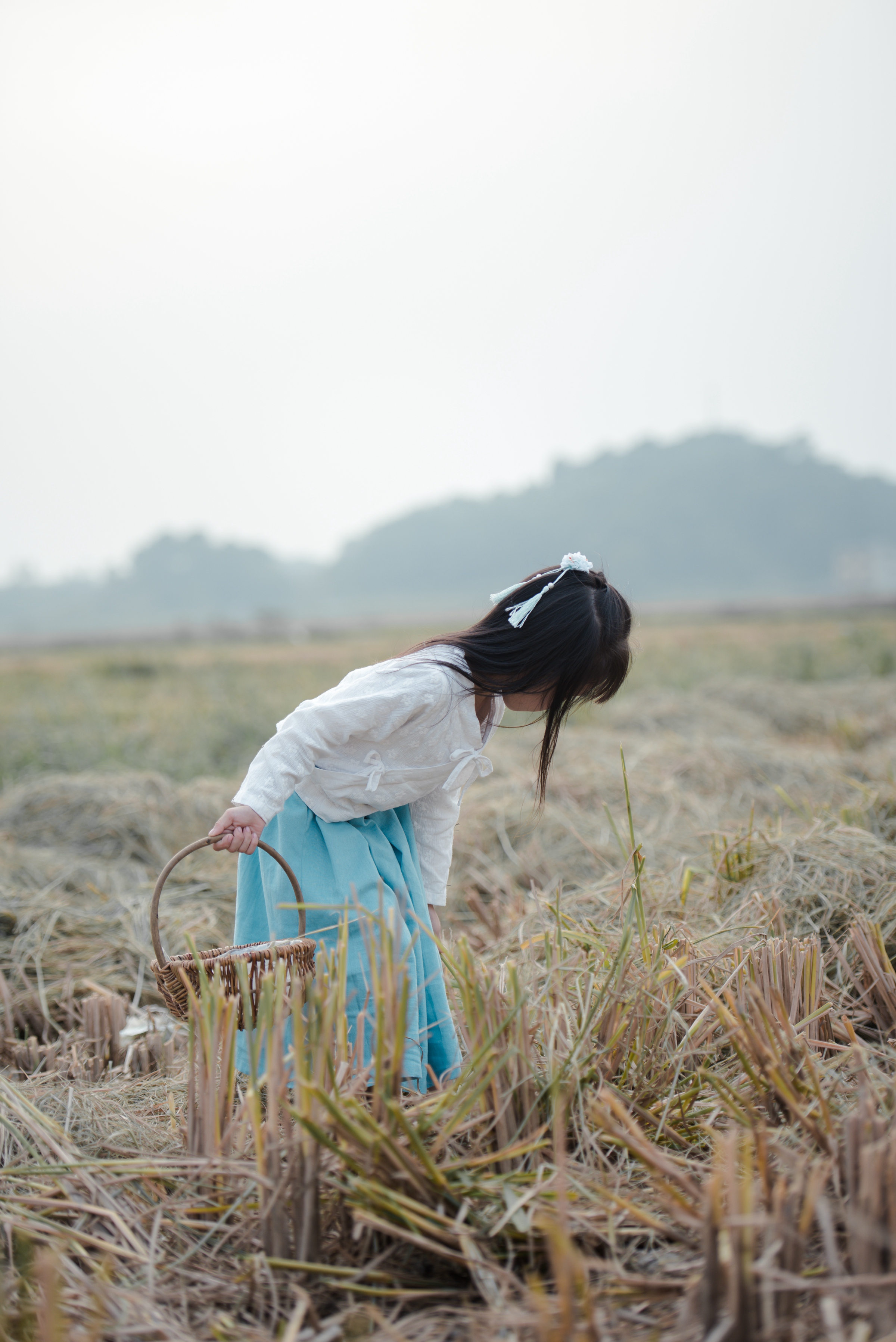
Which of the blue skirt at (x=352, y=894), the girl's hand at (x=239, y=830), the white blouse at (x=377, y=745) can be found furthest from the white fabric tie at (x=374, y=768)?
the girl's hand at (x=239, y=830)

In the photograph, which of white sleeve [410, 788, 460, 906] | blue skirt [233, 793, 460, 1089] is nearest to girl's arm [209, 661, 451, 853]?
blue skirt [233, 793, 460, 1089]

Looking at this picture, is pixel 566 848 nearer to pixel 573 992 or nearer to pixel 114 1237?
pixel 573 992

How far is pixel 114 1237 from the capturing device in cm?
115

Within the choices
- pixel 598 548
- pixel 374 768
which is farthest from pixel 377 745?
pixel 598 548

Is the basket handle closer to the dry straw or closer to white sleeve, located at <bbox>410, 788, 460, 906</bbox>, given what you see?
the dry straw

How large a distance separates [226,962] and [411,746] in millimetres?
494

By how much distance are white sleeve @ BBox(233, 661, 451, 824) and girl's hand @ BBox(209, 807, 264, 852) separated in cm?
1

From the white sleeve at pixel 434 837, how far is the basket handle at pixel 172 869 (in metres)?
0.31

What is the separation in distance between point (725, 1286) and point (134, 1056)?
4.69ft

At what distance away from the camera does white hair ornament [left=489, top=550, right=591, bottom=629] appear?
1686mm

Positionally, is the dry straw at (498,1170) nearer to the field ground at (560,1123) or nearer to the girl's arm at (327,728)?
the field ground at (560,1123)

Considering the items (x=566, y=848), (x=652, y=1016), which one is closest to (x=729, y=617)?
(x=566, y=848)

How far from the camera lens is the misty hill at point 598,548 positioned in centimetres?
9631

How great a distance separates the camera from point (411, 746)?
1.72 meters
